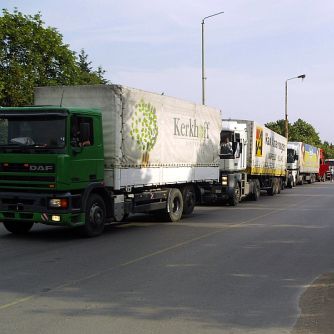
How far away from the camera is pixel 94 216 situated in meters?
11.6

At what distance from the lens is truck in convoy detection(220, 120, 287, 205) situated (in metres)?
21.3

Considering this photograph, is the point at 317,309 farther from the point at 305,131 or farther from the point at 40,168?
the point at 305,131

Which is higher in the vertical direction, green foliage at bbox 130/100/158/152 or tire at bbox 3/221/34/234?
green foliage at bbox 130/100/158/152

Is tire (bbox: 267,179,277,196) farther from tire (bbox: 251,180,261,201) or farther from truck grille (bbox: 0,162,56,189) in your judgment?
truck grille (bbox: 0,162,56,189)

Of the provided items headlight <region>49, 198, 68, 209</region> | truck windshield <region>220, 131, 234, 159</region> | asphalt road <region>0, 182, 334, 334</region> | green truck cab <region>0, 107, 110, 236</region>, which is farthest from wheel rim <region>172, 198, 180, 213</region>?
truck windshield <region>220, 131, 234, 159</region>

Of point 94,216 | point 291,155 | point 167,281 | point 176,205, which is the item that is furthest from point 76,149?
point 291,155

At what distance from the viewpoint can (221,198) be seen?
21234 millimetres

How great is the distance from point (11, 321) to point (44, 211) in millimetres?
5351

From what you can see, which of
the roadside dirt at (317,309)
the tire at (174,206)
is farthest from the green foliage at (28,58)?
the roadside dirt at (317,309)

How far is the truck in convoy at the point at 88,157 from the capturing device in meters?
10.7

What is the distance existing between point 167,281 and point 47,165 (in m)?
4.31

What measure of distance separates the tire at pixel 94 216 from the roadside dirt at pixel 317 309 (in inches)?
212

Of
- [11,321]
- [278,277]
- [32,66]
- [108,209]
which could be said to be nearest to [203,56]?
[32,66]

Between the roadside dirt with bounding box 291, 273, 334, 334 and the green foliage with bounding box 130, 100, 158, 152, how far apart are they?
→ 639cm
